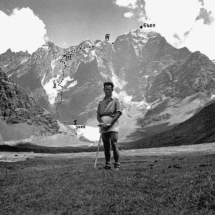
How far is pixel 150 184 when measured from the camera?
9.80 metres

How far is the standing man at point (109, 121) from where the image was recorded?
15.5 m

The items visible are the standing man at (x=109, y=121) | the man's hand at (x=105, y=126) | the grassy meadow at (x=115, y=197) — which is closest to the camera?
the grassy meadow at (x=115, y=197)

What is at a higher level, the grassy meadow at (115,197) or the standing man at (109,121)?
the standing man at (109,121)

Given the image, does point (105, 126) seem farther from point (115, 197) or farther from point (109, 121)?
point (115, 197)

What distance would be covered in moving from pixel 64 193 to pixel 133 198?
2.92m

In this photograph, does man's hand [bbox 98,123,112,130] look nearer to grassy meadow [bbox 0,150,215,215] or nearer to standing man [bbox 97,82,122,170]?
standing man [bbox 97,82,122,170]

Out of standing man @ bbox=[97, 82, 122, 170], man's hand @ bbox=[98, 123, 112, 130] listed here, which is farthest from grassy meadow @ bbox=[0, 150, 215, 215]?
man's hand @ bbox=[98, 123, 112, 130]

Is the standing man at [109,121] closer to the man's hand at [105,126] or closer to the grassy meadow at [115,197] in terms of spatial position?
the man's hand at [105,126]

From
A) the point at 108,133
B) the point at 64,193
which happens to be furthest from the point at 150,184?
the point at 108,133

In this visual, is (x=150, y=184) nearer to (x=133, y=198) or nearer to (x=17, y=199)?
(x=133, y=198)

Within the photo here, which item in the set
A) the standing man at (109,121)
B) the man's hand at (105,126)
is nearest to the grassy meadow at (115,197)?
the standing man at (109,121)

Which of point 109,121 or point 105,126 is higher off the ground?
point 109,121

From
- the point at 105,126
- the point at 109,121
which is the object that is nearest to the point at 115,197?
the point at 105,126

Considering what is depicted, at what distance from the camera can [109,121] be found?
51.3ft
